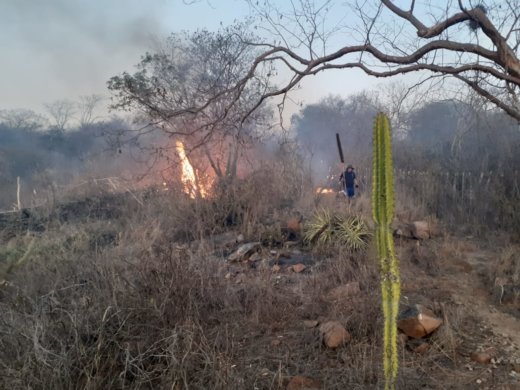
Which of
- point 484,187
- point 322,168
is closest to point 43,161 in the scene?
point 322,168

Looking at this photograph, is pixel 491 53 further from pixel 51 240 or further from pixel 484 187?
pixel 51 240

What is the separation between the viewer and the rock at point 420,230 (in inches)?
311

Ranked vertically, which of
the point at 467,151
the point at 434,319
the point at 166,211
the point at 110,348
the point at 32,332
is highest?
the point at 467,151

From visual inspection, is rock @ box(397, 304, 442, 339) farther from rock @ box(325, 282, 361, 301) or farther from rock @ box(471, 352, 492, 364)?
rock @ box(325, 282, 361, 301)

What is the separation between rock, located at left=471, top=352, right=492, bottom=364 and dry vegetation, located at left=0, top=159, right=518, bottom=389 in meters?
0.08

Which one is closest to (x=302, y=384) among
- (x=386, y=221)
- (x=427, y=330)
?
(x=427, y=330)

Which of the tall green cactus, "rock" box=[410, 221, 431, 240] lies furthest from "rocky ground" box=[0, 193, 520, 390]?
"rock" box=[410, 221, 431, 240]

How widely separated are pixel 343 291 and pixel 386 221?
2.83 metres

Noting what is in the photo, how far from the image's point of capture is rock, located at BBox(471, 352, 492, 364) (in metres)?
3.69

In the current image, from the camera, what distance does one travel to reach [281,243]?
333 inches

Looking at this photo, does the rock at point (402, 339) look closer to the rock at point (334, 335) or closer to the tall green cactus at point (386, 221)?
the rock at point (334, 335)

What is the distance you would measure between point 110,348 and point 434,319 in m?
3.10

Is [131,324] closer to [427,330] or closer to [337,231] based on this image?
[427,330]

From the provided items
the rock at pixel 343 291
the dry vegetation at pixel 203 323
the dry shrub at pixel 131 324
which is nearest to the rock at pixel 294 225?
the dry vegetation at pixel 203 323
